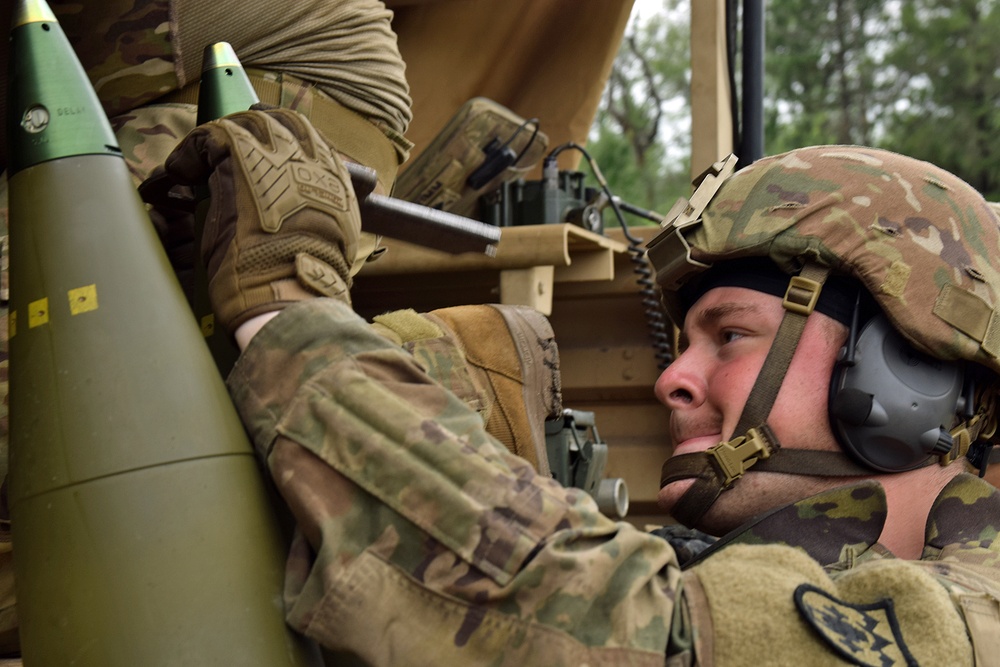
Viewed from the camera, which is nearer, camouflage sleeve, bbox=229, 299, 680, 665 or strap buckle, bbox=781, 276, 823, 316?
camouflage sleeve, bbox=229, 299, 680, 665

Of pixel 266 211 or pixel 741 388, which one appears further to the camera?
pixel 741 388

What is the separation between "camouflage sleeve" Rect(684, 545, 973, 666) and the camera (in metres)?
1.41

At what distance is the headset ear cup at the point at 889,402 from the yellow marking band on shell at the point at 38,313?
3.88 feet

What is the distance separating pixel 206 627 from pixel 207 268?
0.47m

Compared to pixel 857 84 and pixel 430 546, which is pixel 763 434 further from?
pixel 857 84

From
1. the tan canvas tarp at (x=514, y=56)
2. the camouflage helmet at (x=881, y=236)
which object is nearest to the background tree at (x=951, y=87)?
the tan canvas tarp at (x=514, y=56)

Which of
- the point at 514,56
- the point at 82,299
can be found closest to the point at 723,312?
the point at 82,299

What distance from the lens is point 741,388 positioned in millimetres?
2021

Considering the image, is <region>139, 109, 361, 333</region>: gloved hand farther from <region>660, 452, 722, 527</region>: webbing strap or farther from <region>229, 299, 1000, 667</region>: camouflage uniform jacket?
<region>660, 452, 722, 527</region>: webbing strap

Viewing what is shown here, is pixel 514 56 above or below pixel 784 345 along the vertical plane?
below

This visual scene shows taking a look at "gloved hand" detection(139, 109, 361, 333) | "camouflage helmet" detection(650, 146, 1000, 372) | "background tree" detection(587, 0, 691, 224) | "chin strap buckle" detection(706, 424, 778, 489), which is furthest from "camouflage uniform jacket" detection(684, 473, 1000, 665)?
"background tree" detection(587, 0, 691, 224)

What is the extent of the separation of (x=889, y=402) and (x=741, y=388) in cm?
23

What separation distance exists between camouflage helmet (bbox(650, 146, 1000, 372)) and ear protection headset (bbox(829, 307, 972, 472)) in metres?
0.04

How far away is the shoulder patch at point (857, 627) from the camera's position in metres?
1.42
